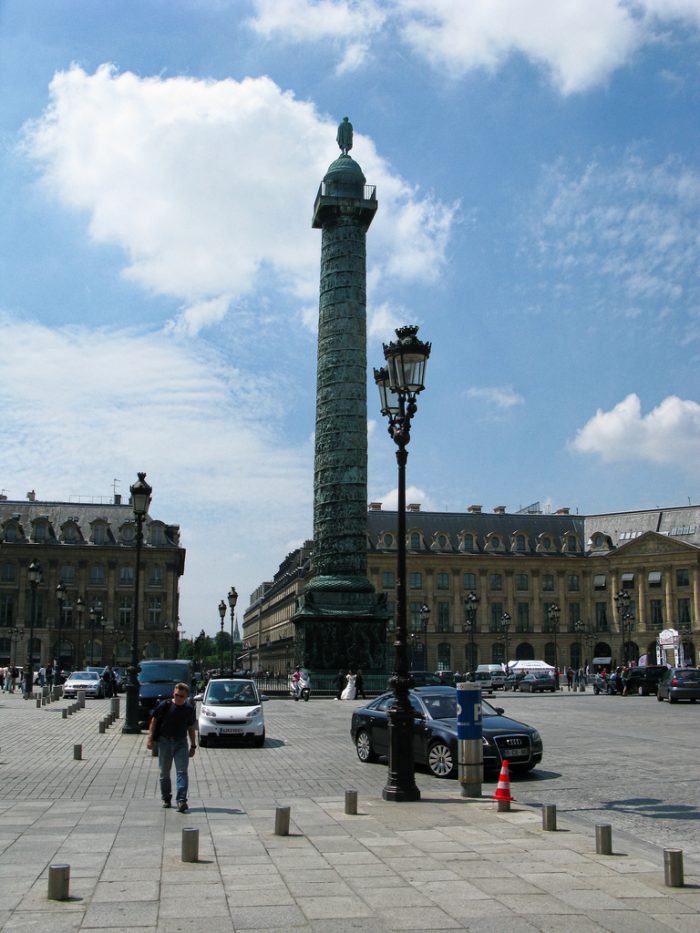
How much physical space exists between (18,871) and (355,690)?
104ft

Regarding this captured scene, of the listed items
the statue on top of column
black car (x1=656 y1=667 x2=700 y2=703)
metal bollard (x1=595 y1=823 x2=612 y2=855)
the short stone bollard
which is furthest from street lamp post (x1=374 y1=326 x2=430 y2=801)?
the statue on top of column

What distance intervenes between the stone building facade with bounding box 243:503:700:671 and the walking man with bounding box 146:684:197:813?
76.6 metres

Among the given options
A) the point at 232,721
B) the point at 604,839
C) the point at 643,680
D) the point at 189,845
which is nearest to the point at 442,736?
the point at 232,721

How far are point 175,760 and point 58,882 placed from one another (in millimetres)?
4252

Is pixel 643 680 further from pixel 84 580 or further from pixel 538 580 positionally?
pixel 84 580

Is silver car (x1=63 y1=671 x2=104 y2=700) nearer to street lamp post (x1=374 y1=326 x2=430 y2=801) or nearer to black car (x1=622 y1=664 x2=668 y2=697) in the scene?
black car (x1=622 y1=664 x2=668 y2=697)

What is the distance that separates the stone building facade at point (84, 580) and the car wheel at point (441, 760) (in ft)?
224

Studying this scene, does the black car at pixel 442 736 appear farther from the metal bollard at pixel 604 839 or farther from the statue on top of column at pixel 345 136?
the statue on top of column at pixel 345 136

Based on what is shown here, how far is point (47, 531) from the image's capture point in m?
85.9

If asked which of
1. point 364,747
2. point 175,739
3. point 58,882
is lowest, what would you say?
point 364,747

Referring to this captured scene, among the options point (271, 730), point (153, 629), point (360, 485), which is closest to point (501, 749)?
point (271, 730)

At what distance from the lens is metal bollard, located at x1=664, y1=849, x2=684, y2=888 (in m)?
7.34

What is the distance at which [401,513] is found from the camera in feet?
43.9

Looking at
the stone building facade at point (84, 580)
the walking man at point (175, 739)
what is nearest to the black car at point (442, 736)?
the walking man at point (175, 739)
